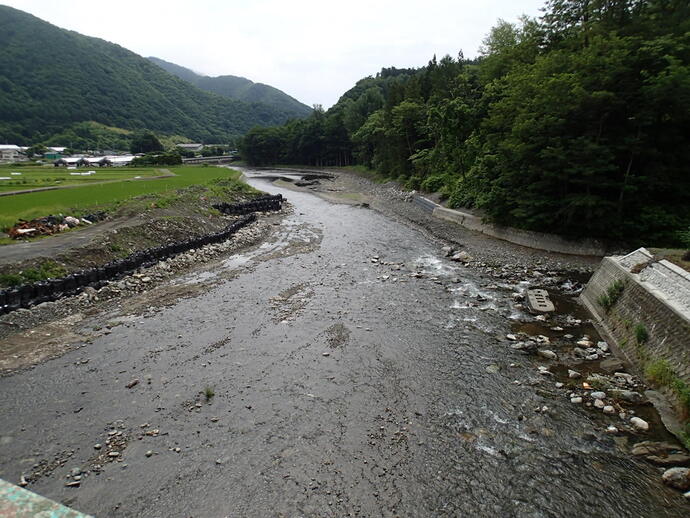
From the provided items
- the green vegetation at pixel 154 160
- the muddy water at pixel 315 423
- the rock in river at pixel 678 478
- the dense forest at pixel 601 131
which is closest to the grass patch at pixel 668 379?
the rock in river at pixel 678 478

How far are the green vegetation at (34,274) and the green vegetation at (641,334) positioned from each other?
1027 inches

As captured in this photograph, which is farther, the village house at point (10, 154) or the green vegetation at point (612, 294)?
the village house at point (10, 154)

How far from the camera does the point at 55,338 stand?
15586 mm

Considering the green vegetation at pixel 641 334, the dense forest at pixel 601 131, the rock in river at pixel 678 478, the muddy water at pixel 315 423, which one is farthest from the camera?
the dense forest at pixel 601 131

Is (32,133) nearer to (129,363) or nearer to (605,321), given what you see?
(129,363)

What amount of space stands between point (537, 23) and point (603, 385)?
43987 mm

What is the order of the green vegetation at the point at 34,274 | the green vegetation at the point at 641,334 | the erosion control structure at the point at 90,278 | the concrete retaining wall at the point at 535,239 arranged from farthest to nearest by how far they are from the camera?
the concrete retaining wall at the point at 535,239, the green vegetation at the point at 34,274, the erosion control structure at the point at 90,278, the green vegetation at the point at 641,334

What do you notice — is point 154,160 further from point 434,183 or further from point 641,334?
point 641,334

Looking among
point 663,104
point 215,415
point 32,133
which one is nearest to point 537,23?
point 663,104

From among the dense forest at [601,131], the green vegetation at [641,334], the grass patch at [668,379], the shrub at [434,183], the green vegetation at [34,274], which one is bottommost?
the green vegetation at [34,274]

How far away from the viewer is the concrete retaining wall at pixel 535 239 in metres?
25.5

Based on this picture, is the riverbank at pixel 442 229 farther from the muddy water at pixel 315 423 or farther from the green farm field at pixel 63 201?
the green farm field at pixel 63 201

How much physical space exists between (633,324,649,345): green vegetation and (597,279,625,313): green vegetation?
2.97 meters

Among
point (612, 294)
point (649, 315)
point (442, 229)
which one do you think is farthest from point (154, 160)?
point (649, 315)
